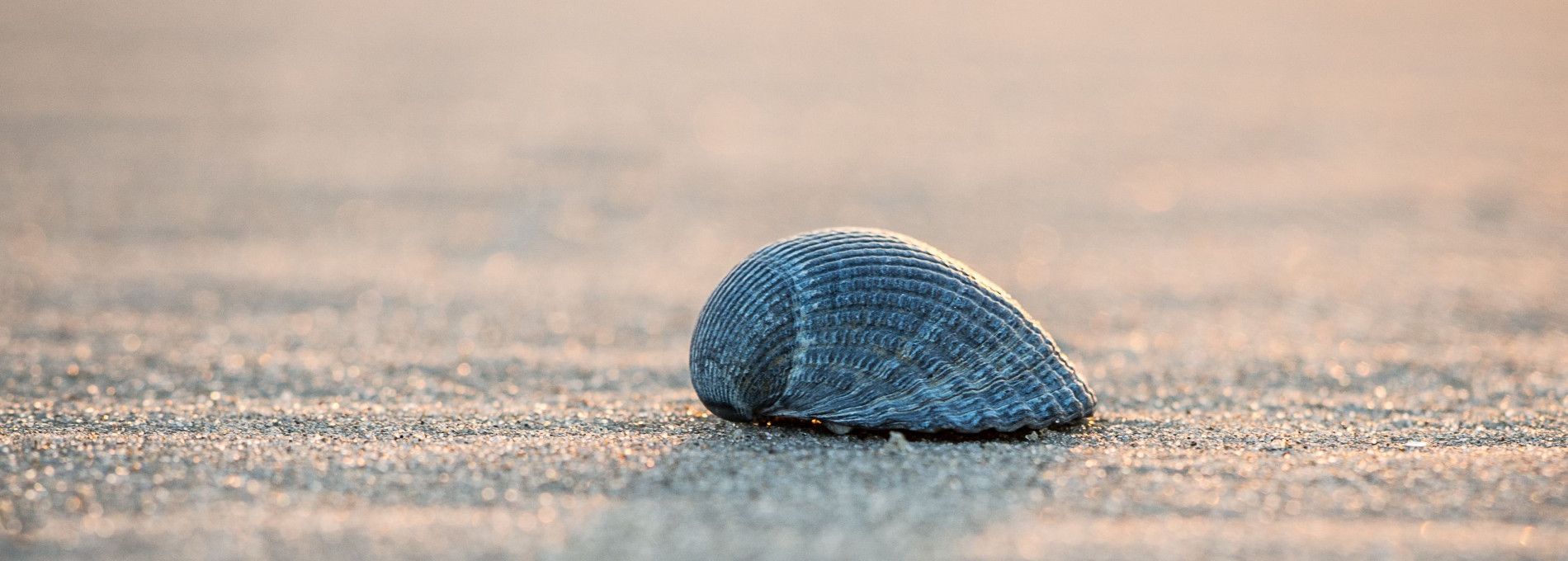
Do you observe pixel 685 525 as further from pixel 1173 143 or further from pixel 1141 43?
pixel 1141 43

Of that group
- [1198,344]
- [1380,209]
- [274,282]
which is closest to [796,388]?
[1198,344]

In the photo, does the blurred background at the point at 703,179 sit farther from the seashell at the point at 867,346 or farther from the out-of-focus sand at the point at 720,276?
the seashell at the point at 867,346

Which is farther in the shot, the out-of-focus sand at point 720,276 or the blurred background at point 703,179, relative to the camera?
the blurred background at point 703,179

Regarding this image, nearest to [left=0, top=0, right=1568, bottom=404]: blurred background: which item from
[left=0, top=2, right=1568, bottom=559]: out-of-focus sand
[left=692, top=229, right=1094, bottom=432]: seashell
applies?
[left=0, top=2, right=1568, bottom=559]: out-of-focus sand

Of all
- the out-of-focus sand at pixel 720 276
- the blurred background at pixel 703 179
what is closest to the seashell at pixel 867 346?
the out-of-focus sand at pixel 720 276

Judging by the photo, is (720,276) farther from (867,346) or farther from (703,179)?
(867,346)

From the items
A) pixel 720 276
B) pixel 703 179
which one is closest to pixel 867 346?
pixel 720 276
